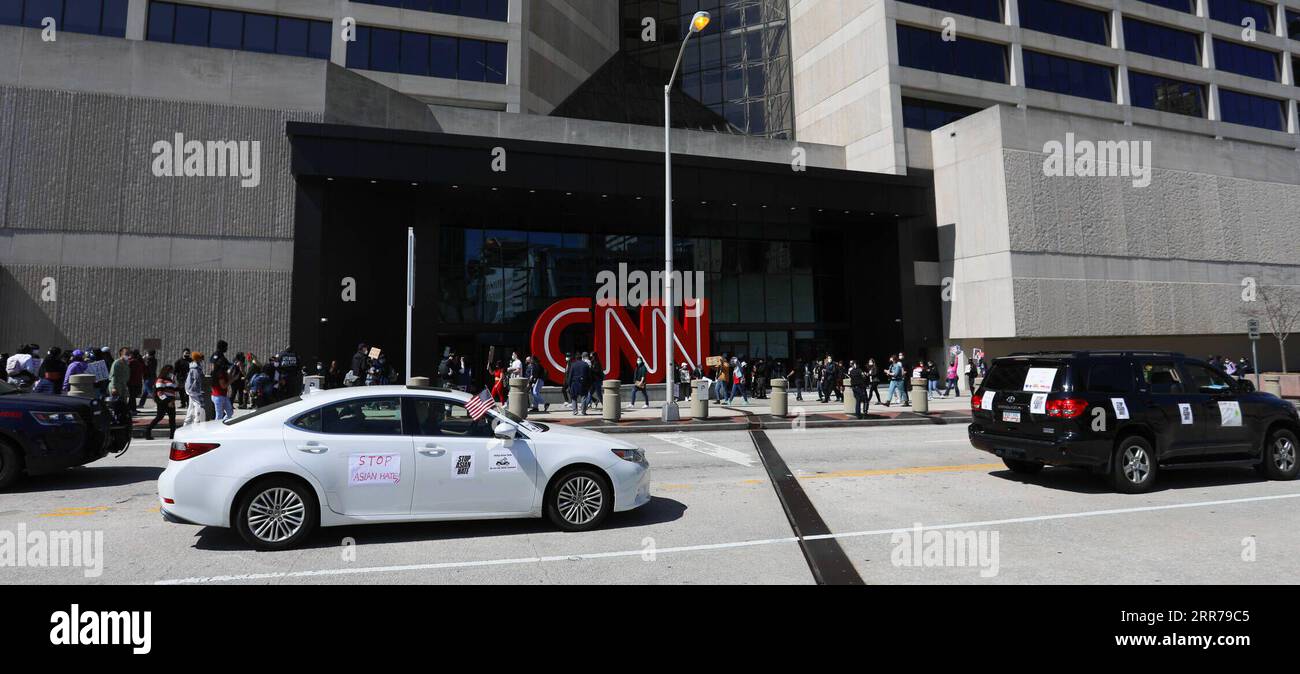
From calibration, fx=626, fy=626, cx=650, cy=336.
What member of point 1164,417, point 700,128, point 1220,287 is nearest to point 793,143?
point 700,128

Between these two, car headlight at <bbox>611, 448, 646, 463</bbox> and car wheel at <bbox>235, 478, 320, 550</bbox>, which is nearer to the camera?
car wheel at <bbox>235, 478, 320, 550</bbox>

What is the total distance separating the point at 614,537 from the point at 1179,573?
4.53 meters

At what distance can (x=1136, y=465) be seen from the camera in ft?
Result: 26.1

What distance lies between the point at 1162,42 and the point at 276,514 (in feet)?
176

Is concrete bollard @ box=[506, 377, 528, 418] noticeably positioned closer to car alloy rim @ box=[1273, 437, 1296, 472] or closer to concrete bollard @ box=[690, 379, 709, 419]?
concrete bollard @ box=[690, 379, 709, 419]

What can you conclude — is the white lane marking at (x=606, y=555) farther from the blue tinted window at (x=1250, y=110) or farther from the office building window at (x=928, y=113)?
the blue tinted window at (x=1250, y=110)

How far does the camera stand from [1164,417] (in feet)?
26.8

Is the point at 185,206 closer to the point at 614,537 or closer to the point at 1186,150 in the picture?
the point at 614,537

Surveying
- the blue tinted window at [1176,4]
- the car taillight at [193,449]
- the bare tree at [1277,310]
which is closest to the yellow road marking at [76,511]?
the car taillight at [193,449]

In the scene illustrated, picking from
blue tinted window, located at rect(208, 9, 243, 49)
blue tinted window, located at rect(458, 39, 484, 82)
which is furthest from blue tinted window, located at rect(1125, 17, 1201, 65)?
blue tinted window, located at rect(208, 9, 243, 49)

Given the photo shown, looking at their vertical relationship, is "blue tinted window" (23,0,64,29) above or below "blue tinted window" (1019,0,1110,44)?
below

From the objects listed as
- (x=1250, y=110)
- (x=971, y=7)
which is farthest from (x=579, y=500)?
(x=1250, y=110)

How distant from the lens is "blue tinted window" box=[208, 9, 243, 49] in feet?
86.9

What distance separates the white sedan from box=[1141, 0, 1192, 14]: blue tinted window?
5117 centimetres
